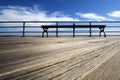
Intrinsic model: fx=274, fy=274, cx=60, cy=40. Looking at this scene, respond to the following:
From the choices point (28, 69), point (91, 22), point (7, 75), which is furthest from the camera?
point (91, 22)

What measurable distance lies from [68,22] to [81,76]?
16121mm

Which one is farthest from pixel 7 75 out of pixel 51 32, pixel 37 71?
pixel 51 32

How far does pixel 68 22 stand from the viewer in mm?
17000

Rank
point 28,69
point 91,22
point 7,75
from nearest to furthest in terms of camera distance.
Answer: point 7,75 → point 28,69 → point 91,22

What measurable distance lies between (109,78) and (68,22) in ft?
52.8

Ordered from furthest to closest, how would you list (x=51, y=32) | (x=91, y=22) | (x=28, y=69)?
(x=91, y=22) → (x=51, y=32) → (x=28, y=69)

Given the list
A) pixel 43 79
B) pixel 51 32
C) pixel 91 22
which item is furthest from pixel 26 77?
pixel 91 22

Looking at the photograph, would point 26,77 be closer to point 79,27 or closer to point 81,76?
point 81,76

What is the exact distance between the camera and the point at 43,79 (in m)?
0.82

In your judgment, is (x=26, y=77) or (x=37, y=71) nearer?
(x=26, y=77)

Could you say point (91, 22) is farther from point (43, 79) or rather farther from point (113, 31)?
point (43, 79)

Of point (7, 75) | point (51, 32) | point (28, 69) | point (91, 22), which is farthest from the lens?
point (91, 22)

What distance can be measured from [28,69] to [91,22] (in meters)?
15.7

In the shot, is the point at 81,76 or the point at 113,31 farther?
the point at 113,31
